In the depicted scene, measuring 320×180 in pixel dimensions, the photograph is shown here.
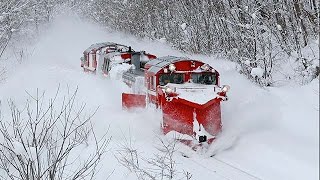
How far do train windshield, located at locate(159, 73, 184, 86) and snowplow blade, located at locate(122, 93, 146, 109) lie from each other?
1.37m

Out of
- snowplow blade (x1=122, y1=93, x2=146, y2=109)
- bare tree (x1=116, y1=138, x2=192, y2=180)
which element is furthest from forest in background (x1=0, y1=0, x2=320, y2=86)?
bare tree (x1=116, y1=138, x2=192, y2=180)

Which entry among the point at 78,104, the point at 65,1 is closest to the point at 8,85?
the point at 78,104

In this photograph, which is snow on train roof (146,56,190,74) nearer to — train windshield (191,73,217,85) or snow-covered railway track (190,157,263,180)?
train windshield (191,73,217,85)

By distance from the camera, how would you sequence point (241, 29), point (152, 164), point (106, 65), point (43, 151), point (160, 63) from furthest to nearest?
point (106, 65) → point (241, 29) → point (160, 63) → point (152, 164) → point (43, 151)

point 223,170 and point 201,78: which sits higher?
point 201,78

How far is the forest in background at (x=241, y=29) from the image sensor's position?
1418 cm

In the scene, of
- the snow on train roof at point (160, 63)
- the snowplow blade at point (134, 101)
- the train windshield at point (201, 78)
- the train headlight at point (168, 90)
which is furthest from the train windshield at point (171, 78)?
the snowplow blade at point (134, 101)

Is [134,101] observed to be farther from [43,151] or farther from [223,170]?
[43,151]

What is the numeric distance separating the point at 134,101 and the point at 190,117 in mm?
3058

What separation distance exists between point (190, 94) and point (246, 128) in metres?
1.90

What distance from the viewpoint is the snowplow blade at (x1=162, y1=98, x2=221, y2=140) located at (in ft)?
37.2

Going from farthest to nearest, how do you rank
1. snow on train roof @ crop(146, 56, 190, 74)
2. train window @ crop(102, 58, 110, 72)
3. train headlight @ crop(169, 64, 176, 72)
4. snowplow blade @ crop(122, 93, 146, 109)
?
train window @ crop(102, 58, 110, 72) → snowplow blade @ crop(122, 93, 146, 109) → snow on train roof @ crop(146, 56, 190, 74) → train headlight @ crop(169, 64, 176, 72)

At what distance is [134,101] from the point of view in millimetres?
14023

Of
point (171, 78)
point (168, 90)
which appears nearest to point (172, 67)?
point (171, 78)
